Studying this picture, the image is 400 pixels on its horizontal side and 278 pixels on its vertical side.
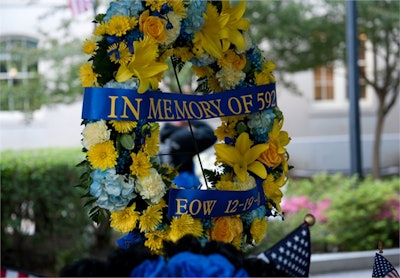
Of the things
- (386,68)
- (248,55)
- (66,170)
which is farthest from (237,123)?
(386,68)

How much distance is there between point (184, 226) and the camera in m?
2.66

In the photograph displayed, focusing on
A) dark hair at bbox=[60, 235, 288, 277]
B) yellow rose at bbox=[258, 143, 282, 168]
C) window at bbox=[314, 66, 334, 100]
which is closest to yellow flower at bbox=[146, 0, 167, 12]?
yellow rose at bbox=[258, 143, 282, 168]

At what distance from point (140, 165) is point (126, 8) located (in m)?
A: 0.57

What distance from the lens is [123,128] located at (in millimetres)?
2590

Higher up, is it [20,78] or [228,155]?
[20,78]

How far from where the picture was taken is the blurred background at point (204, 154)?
7344mm

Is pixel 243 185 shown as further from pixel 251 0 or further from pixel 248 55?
pixel 251 0

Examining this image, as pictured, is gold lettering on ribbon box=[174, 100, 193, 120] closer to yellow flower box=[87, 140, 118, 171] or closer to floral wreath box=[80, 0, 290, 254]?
floral wreath box=[80, 0, 290, 254]

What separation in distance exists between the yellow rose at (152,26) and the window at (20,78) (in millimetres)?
7172

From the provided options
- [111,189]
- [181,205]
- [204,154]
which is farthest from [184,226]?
[204,154]

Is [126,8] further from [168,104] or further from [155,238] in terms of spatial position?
[155,238]

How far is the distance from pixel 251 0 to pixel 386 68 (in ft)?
11.2

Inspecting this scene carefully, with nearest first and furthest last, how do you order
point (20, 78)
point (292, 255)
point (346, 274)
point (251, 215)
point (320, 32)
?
point (292, 255), point (251, 215), point (346, 274), point (20, 78), point (320, 32)

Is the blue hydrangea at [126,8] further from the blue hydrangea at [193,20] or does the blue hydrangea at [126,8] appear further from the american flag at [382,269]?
the american flag at [382,269]
